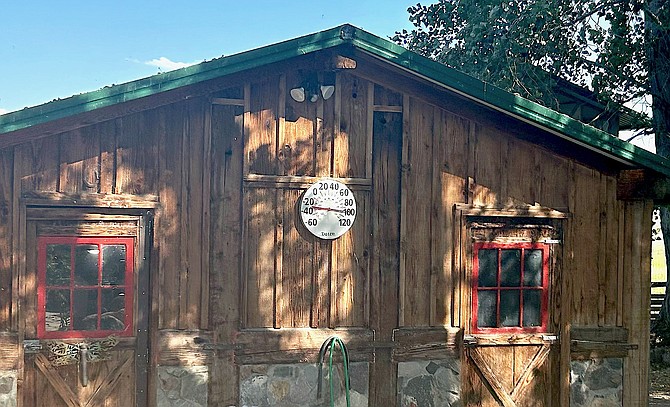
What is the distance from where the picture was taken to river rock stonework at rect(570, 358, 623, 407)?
651 centimetres

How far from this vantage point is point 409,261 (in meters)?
6.23

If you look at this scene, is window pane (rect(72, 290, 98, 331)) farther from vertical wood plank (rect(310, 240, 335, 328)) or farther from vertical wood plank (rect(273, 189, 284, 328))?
vertical wood plank (rect(310, 240, 335, 328))

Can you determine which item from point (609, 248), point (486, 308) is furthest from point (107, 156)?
point (609, 248)

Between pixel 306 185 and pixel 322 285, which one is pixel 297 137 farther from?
pixel 322 285

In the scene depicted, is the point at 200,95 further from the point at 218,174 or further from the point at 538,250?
the point at 538,250

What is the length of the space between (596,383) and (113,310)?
16.1 ft

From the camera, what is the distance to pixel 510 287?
643cm

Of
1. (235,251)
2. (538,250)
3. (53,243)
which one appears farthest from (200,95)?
(538,250)

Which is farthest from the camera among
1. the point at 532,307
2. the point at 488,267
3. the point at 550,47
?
the point at 550,47

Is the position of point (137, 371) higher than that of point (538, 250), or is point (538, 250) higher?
point (538, 250)

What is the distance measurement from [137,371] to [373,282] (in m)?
2.34

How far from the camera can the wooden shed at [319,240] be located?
546 centimetres

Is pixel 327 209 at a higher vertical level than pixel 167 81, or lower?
lower

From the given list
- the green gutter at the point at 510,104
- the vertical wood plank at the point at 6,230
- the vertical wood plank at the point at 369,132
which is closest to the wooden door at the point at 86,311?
the vertical wood plank at the point at 6,230
